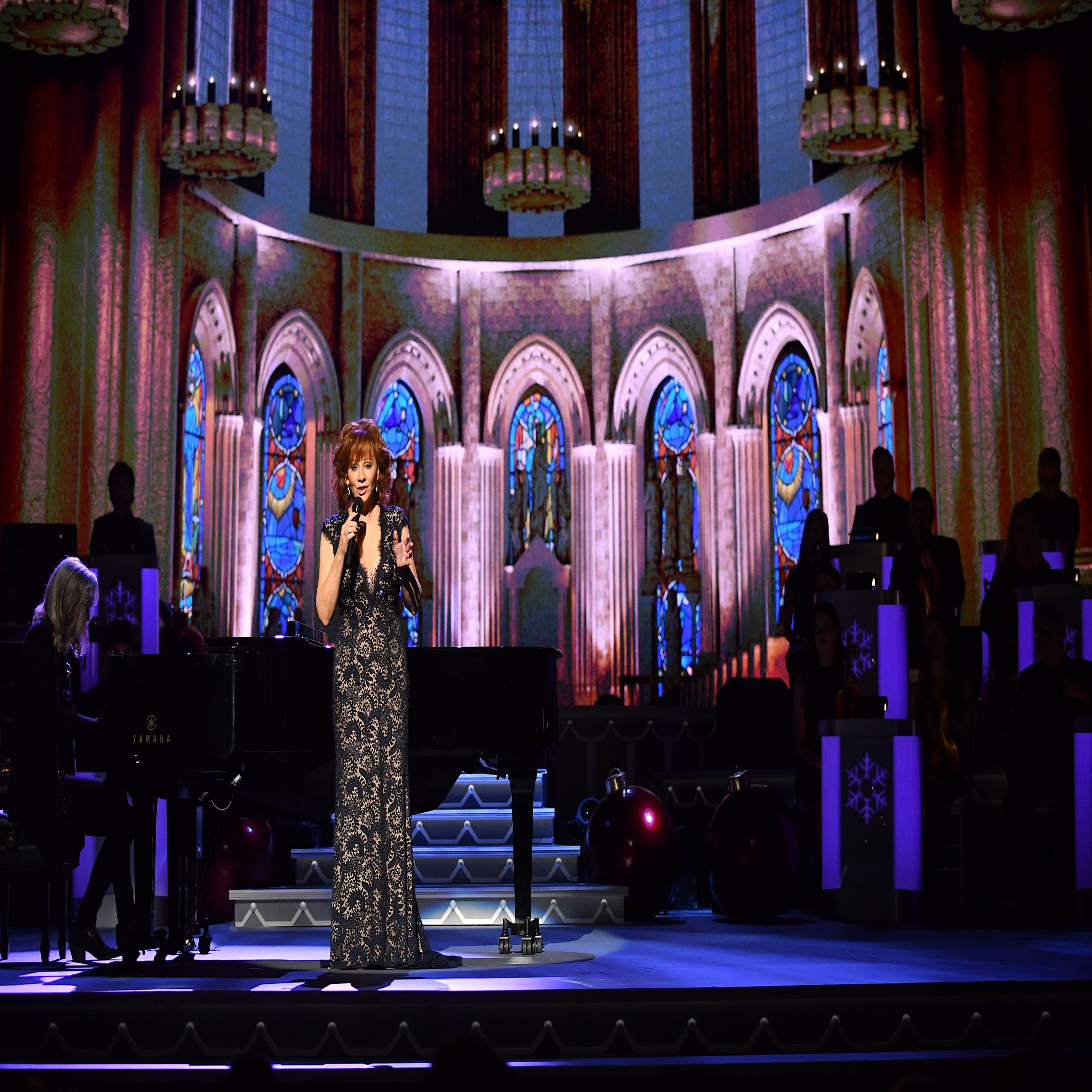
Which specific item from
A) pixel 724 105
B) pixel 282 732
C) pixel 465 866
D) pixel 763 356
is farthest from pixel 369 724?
pixel 724 105

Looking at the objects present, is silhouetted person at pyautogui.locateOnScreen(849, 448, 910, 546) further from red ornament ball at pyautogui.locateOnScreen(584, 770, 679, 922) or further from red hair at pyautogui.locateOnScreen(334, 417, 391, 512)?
red hair at pyautogui.locateOnScreen(334, 417, 391, 512)

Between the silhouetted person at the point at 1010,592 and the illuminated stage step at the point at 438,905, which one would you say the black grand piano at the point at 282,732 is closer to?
the illuminated stage step at the point at 438,905

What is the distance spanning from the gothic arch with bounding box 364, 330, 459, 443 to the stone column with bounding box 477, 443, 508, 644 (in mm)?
434

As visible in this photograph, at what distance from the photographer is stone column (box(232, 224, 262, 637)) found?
13.7m

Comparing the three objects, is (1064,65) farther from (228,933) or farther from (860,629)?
(228,933)

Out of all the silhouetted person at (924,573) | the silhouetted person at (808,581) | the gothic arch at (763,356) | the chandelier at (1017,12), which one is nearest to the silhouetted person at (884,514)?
the silhouetted person at (924,573)

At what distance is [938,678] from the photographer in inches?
289

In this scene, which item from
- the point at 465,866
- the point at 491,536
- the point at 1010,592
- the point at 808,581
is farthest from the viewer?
the point at 491,536

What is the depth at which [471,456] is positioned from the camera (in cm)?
1532

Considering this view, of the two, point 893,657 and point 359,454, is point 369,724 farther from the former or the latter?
point 893,657

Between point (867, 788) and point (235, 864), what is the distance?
2947 mm

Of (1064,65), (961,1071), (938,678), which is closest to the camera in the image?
(961,1071)

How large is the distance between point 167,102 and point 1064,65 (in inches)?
272

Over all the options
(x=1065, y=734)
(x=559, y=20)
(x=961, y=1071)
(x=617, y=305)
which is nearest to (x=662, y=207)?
(x=617, y=305)
